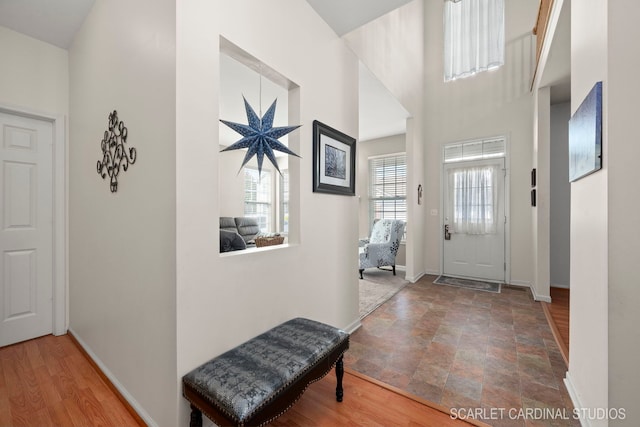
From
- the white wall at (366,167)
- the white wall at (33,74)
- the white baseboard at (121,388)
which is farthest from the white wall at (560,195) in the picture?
the white wall at (33,74)

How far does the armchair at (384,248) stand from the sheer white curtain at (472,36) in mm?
2875

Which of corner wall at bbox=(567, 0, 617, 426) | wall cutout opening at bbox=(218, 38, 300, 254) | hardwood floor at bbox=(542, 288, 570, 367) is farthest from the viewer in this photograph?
hardwood floor at bbox=(542, 288, 570, 367)

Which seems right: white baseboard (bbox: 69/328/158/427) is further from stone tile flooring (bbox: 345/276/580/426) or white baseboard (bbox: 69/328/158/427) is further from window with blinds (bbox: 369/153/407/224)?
window with blinds (bbox: 369/153/407/224)

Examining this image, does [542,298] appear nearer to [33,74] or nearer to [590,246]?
[590,246]

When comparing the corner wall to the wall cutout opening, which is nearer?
the corner wall

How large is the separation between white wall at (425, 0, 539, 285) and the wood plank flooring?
3693 mm

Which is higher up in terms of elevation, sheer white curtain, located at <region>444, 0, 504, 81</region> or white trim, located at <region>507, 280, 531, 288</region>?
sheer white curtain, located at <region>444, 0, 504, 81</region>

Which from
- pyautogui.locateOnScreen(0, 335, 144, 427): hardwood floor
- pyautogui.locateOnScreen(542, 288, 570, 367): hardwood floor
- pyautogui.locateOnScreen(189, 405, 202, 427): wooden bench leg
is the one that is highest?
pyautogui.locateOnScreen(189, 405, 202, 427): wooden bench leg

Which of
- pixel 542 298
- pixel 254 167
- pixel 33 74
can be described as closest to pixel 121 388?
pixel 33 74

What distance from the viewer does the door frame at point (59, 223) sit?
257 cm

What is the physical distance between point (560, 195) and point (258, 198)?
626cm

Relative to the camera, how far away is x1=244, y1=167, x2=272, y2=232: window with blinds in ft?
22.8

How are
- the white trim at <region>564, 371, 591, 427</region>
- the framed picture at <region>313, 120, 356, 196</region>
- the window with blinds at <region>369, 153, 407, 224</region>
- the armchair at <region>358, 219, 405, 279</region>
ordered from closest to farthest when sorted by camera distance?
the white trim at <region>564, 371, 591, 427</region>, the framed picture at <region>313, 120, 356, 196</region>, the armchair at <region>358, 219, 405, 279</region>, the window with blinds at <region>369, 153, 407, 224</region>

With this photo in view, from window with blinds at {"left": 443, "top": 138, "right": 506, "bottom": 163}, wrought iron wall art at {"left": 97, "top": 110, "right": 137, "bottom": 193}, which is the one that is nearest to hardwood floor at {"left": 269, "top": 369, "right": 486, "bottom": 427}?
wrought iron wall art at {"left": 97, "top": 110, "right": 137, "bottom": 193}
